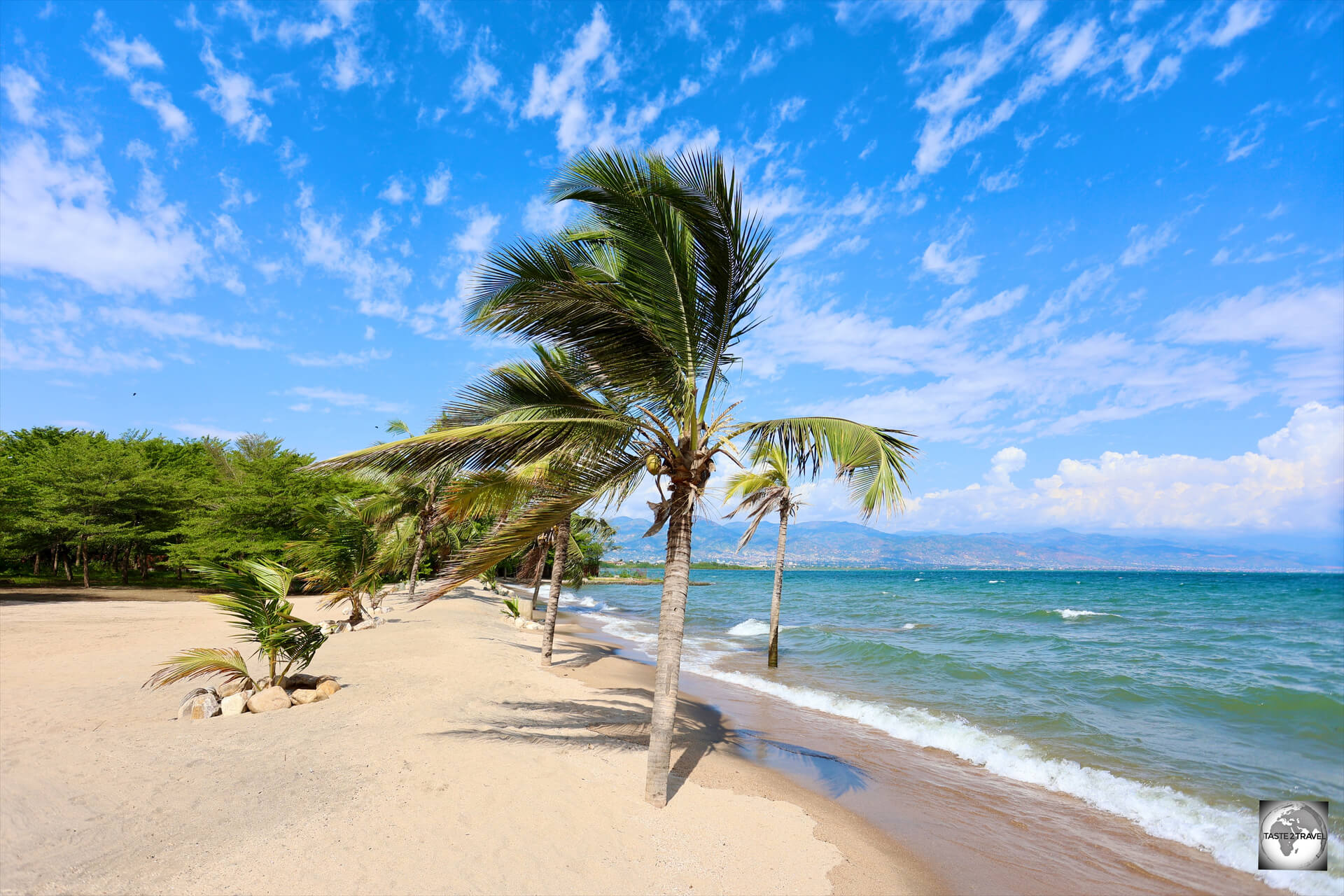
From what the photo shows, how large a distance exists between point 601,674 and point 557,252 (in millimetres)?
10516

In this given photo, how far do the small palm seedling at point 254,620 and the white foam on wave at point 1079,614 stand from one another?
33.9 meters

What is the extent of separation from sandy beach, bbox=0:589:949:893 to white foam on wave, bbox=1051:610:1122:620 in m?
29.4

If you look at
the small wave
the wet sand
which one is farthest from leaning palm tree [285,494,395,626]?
the small wave

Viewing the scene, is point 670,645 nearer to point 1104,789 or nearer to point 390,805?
point 390,805

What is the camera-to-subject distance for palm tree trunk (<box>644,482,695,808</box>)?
18.5ft

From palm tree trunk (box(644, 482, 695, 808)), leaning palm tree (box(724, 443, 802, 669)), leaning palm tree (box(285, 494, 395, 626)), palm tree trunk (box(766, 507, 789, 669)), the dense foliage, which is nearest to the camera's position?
palm tree trunk (box(644, 482, 695, 808))

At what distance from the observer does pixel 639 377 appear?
6168 mm

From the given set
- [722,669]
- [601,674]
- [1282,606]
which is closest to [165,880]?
[601,674]

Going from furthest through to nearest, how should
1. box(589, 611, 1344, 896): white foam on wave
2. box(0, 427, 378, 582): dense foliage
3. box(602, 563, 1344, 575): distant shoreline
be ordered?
1. box(602, 563, 1344, 575): distant shoreline
2. box(0, 427, 378, 582): dense foliage
3. box(589, 611, 1344, 896): white foam on wave

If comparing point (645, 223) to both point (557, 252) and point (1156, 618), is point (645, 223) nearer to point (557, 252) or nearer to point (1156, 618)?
point (557, 252)

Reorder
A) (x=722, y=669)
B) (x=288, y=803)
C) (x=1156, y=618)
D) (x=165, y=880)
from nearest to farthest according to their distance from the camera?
(x=165, y=880) → (x=288, y=803) → (x=722, y=669) → (x=1156, y=618)

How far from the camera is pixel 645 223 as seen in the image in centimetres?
575

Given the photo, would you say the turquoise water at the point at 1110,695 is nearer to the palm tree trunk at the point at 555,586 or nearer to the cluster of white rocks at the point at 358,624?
the palm tree trunk at the point at 555,586

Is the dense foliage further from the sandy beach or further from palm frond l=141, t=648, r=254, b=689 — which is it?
the sandy beach
